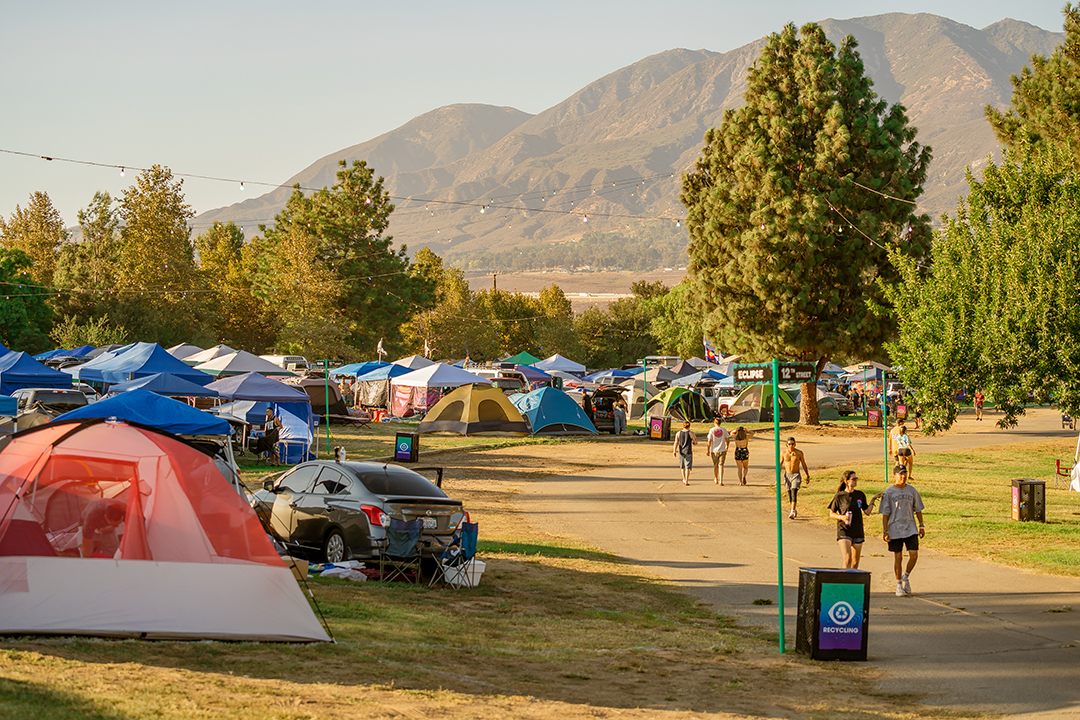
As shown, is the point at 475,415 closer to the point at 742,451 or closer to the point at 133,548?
the point at 742,451

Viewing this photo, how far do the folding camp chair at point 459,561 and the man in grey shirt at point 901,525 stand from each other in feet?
18.4

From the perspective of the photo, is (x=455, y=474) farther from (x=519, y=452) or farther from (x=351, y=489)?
(x=351, y=489)

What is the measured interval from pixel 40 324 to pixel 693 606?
72444 millimetres

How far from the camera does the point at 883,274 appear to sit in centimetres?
4738

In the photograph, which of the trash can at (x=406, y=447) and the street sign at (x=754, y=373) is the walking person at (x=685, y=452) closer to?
the trash can at (x=406, y=447)

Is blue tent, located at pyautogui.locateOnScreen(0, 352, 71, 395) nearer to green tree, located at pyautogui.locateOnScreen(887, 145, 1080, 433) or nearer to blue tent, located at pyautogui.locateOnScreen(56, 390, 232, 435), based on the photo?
blue tent, located at pyautogui.locateOnScreen(56, 390, 232, 435)

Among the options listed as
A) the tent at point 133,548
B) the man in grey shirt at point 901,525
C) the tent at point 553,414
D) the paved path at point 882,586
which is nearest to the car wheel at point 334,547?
the tent at point 133,548

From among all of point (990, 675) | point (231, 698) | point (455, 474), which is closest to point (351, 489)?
point (231, 698)

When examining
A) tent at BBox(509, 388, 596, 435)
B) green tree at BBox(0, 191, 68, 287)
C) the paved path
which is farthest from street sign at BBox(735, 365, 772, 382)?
green tree at BBox(0, 191, 68, 287)

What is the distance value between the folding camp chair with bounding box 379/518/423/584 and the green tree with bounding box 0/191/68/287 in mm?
98931

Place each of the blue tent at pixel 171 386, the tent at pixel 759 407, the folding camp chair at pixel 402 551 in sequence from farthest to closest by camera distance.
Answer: the tent at pixel 759 407, the blue tent at pixel 171 386, the folding camp chair at pixel 402 551

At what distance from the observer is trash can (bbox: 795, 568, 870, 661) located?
1009 centimetres

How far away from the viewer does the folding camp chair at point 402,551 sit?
13.5 metres

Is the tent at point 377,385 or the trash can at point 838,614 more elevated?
the tent at point 377,385
